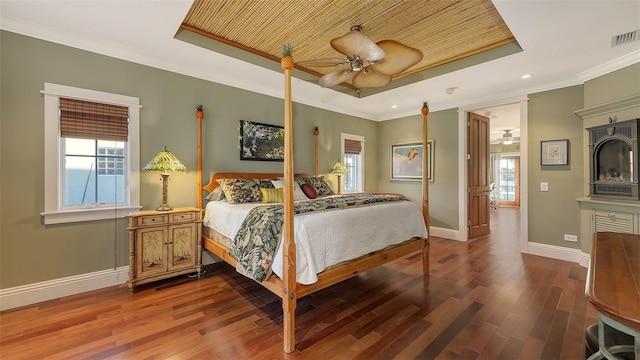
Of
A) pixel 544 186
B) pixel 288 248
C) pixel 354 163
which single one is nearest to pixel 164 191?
pixel 288 248

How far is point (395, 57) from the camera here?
2.44 meters

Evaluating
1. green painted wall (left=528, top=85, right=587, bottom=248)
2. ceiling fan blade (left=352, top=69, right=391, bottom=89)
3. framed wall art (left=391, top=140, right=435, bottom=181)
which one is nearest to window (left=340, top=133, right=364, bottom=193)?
framed wall art (left=391, top=140, right=435, bottom=181)

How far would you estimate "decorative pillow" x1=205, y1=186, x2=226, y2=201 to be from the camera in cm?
345

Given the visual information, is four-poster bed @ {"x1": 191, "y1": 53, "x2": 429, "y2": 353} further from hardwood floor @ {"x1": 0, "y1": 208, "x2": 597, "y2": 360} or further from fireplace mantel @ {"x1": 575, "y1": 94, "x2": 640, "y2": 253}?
fireplace mantel @ {"x1": 575, "y1": 94, "x2": 640, "y2": 253}

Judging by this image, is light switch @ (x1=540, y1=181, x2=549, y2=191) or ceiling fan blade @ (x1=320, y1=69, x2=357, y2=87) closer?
ceiling fan blade @ (x1=320, y1=69, x2=357, y2=87)

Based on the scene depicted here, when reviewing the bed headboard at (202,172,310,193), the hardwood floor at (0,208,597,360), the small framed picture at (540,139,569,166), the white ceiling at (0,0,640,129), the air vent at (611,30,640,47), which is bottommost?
the hardwood floor at (0,208,597,360)

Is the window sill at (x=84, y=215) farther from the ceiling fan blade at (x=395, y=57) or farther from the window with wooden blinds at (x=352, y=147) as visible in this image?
the window with wooden blinds at (x=352, y=147)

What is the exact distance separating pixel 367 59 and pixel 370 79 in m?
0.62

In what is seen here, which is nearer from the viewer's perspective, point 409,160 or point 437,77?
point 437,77

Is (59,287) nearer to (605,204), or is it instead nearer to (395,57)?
(395,57)

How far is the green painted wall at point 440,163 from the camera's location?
496 centimetres

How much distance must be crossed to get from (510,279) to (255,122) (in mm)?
3977

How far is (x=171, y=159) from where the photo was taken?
2949mm

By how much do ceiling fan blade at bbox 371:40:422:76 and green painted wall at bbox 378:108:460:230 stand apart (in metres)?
2.80
